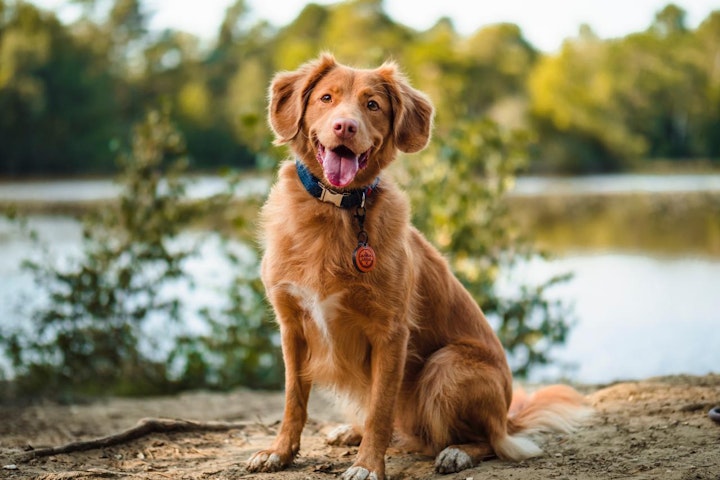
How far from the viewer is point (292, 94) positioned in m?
4.09

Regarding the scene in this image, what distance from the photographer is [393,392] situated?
3.91 metres

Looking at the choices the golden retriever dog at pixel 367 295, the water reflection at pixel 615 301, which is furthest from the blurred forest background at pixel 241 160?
the golden retriever dog at pixel 367 295

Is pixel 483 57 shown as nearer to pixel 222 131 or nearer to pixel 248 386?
pixel 222 131

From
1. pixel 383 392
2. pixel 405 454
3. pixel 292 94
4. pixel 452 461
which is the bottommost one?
pixel 405 454

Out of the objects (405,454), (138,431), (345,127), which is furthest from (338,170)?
(138,431)

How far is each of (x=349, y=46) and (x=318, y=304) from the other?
27855mm

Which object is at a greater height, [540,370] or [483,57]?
[483,57]

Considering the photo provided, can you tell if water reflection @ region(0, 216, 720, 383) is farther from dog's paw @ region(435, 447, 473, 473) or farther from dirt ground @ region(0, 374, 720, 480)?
dog's paw @ region(435, 447, 473, 473)

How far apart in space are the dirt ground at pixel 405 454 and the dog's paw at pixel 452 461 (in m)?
0.05

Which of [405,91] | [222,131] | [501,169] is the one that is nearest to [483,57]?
[222,131]

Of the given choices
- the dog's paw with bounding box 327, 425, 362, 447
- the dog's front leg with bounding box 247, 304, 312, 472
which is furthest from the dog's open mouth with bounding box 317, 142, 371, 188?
the dog's paw with bounding box 327, 425, 362, 447

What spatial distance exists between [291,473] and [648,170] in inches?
1629

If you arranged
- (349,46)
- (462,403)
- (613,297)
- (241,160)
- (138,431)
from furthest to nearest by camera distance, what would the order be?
(241,160) < (349,46) < (613,297) < (138,431) < (462,403)

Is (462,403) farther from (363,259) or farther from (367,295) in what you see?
(363,259)
